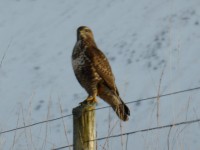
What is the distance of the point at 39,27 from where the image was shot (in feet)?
70.9

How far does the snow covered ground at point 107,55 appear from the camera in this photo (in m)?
13.6

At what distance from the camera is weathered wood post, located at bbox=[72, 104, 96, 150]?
3.88m

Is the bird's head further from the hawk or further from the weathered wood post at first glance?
the weathered wood post

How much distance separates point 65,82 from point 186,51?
9.29 feet

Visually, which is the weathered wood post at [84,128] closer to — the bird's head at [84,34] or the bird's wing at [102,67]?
the bird's wing at [102,67]

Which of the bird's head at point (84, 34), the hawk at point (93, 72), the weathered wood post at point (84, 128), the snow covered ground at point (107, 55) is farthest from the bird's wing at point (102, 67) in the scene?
the snow covered ground at point (107, 55)

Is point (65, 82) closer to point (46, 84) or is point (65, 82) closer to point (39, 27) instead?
point (46, 84)

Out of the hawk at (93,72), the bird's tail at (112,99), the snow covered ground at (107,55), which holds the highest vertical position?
the snow covered ground at (107,55)

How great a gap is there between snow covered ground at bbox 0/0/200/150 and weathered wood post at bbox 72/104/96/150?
23.3ft

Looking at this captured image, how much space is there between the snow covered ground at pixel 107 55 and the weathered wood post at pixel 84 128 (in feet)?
23.3

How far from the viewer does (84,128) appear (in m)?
3.88

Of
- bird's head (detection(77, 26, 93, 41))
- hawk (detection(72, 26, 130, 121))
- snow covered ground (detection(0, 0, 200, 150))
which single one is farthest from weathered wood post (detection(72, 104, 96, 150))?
snow covered ground (detection(0, 0, 200, 150))

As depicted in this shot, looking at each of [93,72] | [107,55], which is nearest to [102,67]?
[93,72]

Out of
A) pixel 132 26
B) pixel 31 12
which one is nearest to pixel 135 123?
pixel 132 26
